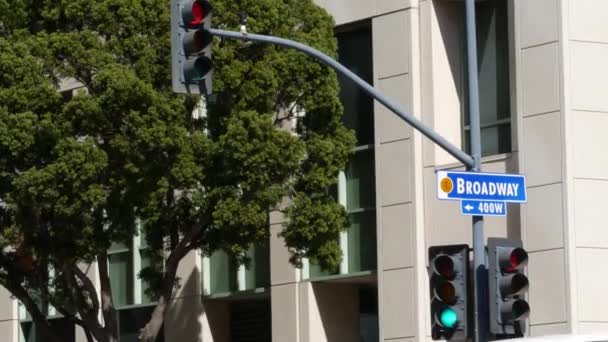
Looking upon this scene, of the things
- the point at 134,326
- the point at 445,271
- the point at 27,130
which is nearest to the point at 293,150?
the point at 27,130

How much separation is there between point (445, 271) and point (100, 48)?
10.2m

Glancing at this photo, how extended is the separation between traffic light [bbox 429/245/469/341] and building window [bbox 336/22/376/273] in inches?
492

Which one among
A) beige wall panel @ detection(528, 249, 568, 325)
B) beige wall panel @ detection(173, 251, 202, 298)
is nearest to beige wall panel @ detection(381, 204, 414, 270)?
beige wall panel @ detection(528, 249, 568, 325)

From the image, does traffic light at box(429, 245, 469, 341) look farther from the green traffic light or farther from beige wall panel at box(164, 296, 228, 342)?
beige wall panel at box(164, 296, 228, 342)

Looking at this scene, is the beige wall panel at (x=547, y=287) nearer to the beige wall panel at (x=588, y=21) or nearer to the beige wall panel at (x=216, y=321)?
the beige wall panel at (x=588, y=21)

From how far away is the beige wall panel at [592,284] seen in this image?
92.7ft

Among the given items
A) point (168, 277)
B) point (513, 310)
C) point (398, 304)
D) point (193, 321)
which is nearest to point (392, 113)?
point (398, 304)

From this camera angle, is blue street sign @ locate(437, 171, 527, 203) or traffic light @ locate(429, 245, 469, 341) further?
blue street sign @ locate(437, 171, 527, 203)

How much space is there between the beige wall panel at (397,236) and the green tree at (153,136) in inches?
84.4

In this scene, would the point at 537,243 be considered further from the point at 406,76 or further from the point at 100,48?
the point at 100,48

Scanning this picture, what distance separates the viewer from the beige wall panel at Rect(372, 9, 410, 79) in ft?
104

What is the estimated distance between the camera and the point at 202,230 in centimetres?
2916

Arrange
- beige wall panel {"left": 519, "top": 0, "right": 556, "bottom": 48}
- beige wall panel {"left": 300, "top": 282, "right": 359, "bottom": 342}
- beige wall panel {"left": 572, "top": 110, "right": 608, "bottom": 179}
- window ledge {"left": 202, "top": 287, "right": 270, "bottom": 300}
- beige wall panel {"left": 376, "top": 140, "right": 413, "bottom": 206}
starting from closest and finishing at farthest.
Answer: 1. beige wall panel {"left": 572, "top": 110, "right": 608, "bottom": 179}
2. beige wall panel {"left": 519, "top": 0, "right": 556, "bottom": 48}
3. beige wall panel {"left": 376, "top": 140, "right": 413, "bottom": 206}
4. beige wall panel {"left": 300, "top": 282, "right": 359, "bottom": 342}
5. window ledge {"left": 202, "top": 287, "right": 270, "bottom": 300}

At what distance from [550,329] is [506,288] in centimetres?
886
